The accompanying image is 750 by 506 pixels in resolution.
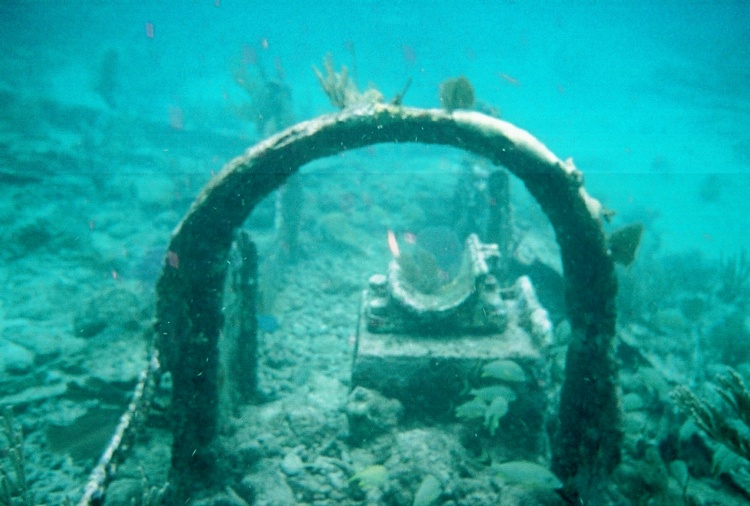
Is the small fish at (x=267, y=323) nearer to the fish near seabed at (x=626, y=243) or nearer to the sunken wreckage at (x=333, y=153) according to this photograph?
the sunken wreckage at (x=333, y=153)

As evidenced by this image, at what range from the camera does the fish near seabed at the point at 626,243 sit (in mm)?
3373

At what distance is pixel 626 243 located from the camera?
3434 millimetres

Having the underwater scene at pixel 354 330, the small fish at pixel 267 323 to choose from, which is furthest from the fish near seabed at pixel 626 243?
the small fish at pixel 267 323

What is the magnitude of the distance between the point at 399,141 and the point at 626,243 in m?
2.26

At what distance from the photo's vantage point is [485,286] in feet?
17.6

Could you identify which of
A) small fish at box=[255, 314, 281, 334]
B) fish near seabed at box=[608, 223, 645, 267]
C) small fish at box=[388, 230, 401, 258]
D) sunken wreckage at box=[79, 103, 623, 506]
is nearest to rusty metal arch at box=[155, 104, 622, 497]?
sunken wreckage at box=[79, 103, 623, 506]

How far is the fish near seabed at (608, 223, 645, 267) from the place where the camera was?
11.1 ft

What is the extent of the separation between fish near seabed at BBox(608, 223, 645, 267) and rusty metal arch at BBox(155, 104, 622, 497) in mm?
174

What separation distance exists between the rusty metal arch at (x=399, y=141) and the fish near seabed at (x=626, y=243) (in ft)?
0.57

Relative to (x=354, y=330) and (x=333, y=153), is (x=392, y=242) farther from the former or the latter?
(x=333, y=153)

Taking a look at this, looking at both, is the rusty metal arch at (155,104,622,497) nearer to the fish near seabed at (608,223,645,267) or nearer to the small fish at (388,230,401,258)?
the fish near seabed at (608,223,645,267)

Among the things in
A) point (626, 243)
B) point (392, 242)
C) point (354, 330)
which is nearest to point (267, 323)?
point (354, 330)

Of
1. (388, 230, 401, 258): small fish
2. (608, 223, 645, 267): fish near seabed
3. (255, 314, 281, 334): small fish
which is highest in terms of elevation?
(388, 230, 401, 258): small fish

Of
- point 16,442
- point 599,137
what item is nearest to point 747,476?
point 16,442
